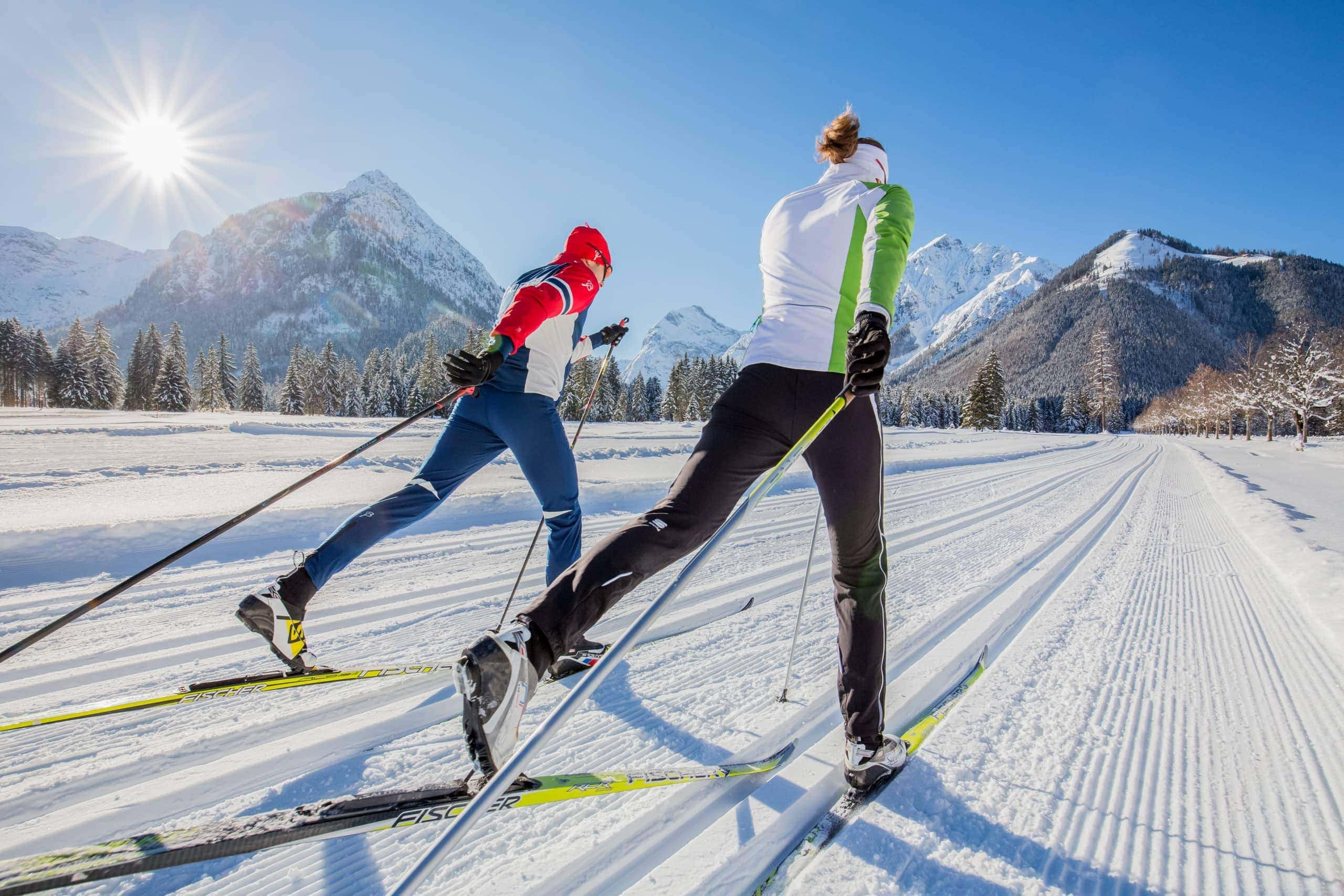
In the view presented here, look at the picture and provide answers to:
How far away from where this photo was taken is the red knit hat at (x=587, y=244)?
8.07 ft

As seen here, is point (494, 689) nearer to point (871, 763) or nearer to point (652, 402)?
point (871, 763)

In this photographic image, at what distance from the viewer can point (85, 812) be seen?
1561 mm

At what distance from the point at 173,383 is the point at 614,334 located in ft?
192

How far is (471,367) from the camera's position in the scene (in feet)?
6.55

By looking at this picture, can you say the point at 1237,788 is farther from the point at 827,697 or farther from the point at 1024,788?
the point at 827,697

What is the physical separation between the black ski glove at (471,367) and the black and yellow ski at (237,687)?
4.10 feet

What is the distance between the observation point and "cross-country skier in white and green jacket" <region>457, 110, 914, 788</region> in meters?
1.55

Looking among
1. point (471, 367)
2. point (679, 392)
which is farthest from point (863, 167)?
point (679, 392)

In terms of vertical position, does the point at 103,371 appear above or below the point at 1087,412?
above

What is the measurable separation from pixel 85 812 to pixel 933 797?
2.43 metres

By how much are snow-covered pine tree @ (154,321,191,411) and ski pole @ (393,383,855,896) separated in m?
59.8

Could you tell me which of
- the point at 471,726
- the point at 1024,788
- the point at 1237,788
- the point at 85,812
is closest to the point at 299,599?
the point at 85,812

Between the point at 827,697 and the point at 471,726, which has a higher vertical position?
the point at 471,726

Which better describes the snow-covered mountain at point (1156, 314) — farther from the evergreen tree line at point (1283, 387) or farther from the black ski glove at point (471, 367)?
the black ski glove at point (471, 367)
